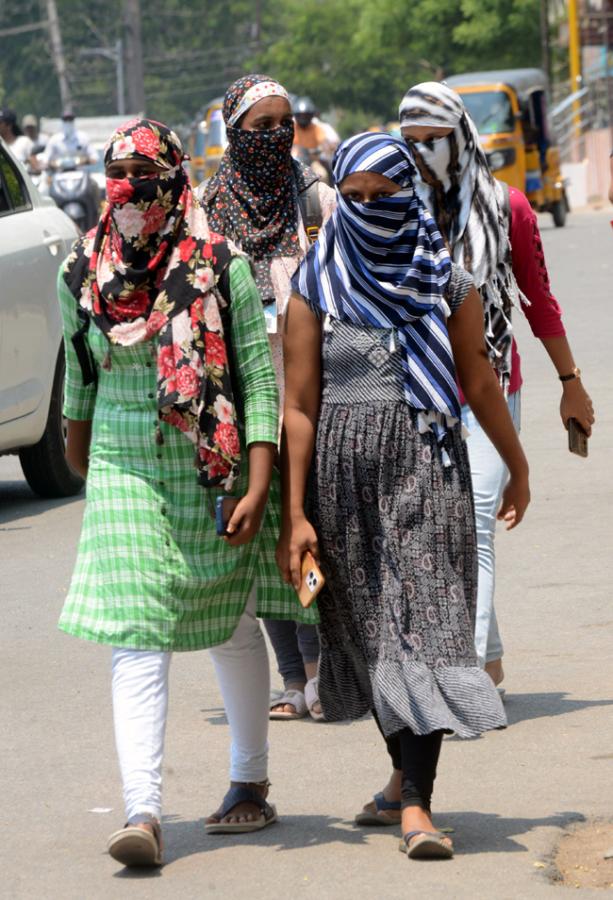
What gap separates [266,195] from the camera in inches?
222

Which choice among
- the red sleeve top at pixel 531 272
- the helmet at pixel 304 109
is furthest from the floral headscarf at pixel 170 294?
the helmet at pixel 304 109

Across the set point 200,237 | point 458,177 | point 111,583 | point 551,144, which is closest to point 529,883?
point 111,583

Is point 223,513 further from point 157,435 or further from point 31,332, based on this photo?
point 31,332

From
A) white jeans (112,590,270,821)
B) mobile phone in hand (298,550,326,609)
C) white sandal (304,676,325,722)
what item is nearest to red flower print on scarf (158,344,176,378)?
mobile phone in hand (298,550,326,609)

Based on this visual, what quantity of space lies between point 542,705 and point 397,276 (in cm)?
194

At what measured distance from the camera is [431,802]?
4863 mm

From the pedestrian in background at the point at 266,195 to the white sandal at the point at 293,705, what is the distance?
40cm

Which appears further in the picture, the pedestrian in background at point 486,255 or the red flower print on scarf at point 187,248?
the pedestrian in background at point 486,255

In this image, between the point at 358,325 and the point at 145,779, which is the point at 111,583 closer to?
the point at 145,779

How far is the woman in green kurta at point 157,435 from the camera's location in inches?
173

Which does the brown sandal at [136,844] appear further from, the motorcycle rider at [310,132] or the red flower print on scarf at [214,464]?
the motorcycle rider at [310,132]

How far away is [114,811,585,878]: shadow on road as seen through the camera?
4.58 meters

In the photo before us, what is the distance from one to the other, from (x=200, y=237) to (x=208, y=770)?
1604 mm

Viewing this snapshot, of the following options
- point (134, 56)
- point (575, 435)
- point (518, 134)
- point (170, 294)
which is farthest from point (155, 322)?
point (134, 56)
